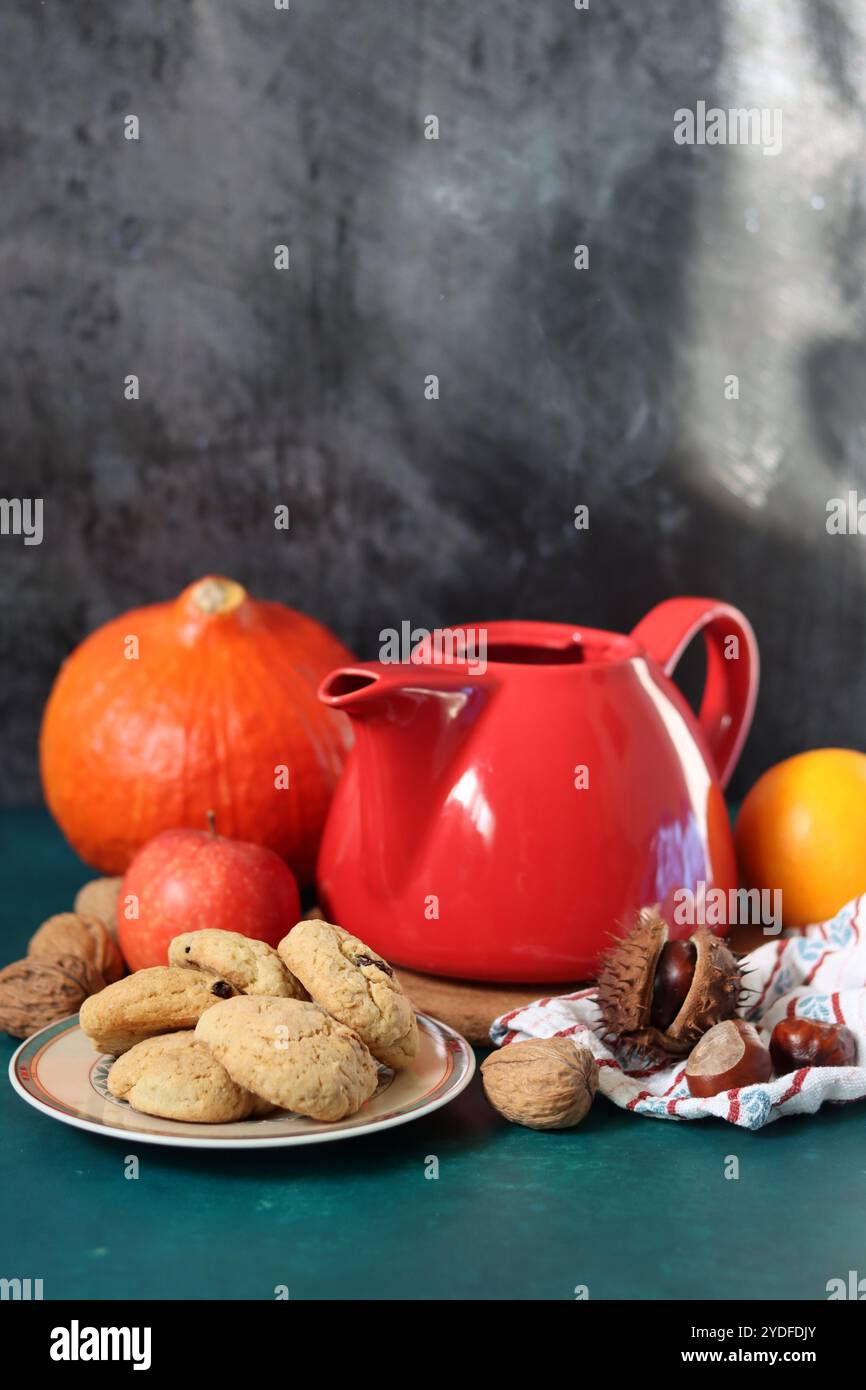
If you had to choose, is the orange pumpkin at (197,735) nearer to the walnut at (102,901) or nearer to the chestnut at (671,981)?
the walnut at (102,901)

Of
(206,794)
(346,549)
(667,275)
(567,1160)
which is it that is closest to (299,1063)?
(567,1160)

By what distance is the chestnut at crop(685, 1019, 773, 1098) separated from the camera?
85 centimetres

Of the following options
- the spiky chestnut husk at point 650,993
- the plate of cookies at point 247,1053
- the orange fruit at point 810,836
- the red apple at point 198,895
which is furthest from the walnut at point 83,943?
the orange fruit at point 810,836

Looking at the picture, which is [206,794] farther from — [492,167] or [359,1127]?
[492,167]

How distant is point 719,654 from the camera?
118 centimetres

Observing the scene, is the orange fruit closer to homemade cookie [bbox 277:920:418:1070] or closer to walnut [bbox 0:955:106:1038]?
homemade cookie [bbox 277:920:418:1070]

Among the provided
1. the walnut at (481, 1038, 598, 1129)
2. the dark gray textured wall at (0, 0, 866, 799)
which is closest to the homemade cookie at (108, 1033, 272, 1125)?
the walnut at (481, 1038, 598, 1129)

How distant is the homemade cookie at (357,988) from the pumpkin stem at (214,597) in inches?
18.2

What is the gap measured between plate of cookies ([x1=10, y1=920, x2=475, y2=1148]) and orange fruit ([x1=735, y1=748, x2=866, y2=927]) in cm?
34

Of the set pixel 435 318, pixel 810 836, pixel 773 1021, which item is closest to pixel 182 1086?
pixel 773 1021

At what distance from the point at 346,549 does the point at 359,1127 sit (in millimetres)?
841

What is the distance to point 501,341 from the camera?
1479 mm

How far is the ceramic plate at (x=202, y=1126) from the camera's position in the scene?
757 millimetres

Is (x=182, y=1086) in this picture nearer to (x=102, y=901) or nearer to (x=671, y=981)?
(x=671, y=981)
